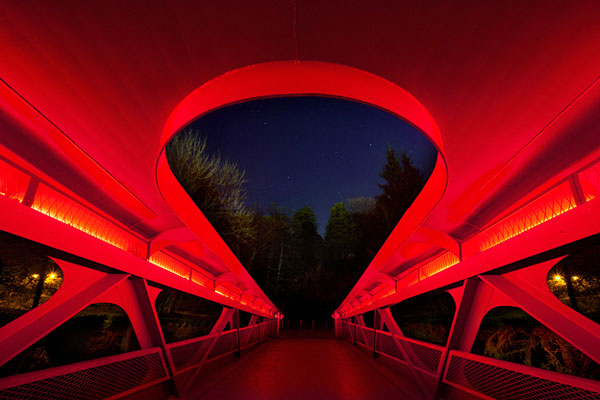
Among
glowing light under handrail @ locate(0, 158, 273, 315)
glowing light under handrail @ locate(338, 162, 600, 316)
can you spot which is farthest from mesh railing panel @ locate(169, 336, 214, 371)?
glowing light under handrail @ locate(338, 162, 600, 316)

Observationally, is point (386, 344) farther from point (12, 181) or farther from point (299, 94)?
point (12, 181)

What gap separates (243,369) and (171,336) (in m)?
6.28

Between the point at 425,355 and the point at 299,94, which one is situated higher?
the point at 299,94

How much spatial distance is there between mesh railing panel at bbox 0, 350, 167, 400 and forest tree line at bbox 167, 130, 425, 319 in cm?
359

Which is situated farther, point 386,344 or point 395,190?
→ point 395,190

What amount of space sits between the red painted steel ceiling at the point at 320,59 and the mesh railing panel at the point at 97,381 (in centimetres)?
254

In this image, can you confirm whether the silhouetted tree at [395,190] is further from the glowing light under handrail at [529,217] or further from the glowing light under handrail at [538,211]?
the glowing light under handrail at [529,217]

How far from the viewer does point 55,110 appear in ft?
9.96

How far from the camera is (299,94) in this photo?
2.84 meters

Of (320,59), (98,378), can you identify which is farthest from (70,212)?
(320,59)

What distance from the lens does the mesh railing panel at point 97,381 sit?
2.69 m

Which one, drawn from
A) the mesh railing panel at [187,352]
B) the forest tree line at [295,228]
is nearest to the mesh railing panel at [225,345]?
the mesh railing panel at [187,352]

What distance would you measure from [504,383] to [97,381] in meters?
4.68

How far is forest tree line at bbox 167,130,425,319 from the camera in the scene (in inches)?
562
